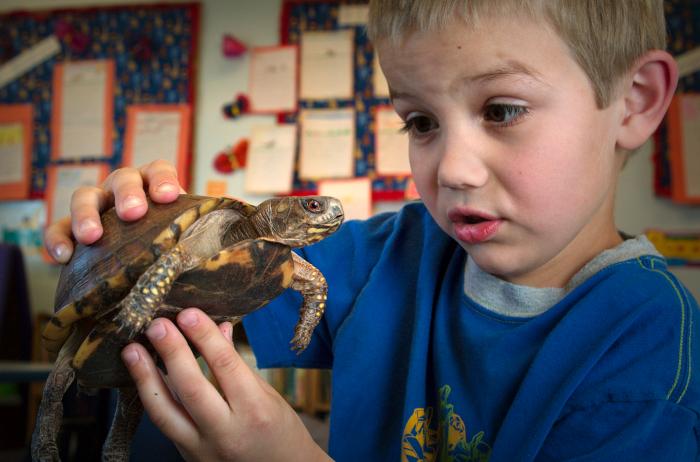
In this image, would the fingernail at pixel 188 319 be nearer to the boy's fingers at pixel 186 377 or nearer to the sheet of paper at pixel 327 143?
the boy's fingers at pixel 186 377

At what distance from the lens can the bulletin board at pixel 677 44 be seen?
6.65 feet

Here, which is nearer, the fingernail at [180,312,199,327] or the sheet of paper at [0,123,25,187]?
the fingernail at [180,312,199,327]

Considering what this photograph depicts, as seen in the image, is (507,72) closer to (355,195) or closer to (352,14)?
(355,195)

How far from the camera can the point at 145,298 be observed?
54 centimetres

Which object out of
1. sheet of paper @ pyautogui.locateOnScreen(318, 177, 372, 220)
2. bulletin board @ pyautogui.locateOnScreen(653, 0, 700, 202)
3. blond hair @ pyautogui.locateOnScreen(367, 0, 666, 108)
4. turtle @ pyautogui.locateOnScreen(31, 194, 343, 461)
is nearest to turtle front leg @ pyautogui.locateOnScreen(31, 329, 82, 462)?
turtle @ pyautogui.locateOnScreen(31, 194, 343, 461)

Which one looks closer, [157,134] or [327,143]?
[327,143]

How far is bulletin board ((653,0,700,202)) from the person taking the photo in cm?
203

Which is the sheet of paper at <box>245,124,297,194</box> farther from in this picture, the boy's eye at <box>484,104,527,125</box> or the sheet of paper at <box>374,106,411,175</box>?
the boy's eye at <box>484,104,527,125</box>

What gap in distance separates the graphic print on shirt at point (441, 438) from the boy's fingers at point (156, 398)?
0.92 ft

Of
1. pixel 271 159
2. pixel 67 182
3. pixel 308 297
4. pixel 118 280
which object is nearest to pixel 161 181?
pixel 118 280

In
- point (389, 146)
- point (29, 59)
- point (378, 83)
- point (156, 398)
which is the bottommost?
point (156, 398)

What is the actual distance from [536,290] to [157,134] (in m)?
2.18

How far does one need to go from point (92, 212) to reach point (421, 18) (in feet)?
1.47

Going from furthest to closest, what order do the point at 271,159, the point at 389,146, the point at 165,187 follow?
the point at 271,159 < the point at 389,146 < the point at 165,187
